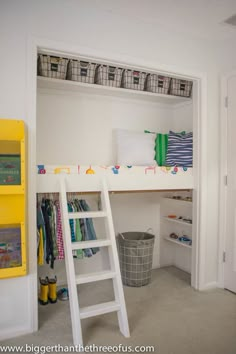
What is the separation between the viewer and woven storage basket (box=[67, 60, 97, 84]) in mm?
2679

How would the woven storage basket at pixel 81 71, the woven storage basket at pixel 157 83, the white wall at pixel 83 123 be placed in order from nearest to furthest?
the woven storage basket at pixel 81 71, the white wall at pixel 83 123, the woven storage basket at pixel 157 83

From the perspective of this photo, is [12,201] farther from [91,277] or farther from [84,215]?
[91,277]

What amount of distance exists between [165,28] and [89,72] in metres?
0.83

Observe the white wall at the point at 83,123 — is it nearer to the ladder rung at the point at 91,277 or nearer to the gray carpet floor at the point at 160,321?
the ladder rung at the point at 91,277

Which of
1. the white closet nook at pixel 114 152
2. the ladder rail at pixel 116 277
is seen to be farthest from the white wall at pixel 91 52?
the ladder rail at pixel 116 277

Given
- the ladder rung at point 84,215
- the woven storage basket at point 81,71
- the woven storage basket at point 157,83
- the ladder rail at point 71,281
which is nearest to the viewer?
the ladder rail at point 71,281

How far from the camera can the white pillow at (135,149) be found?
118 inches

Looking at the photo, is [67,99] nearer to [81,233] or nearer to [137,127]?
[137,127]

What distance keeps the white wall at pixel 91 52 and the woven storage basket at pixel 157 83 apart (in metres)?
0.41

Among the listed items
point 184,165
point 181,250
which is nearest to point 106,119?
point 184,165

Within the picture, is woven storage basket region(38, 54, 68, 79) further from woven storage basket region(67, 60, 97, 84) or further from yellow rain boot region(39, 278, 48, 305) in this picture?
yellow rain boot region(39, 278, 48, 305)

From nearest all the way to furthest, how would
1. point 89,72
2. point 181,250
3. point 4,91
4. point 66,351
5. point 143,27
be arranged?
point 66,351
point 4,91
point 143,27
point 89,72
point 181,250

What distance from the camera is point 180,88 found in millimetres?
3182

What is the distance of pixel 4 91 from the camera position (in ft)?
6.61
